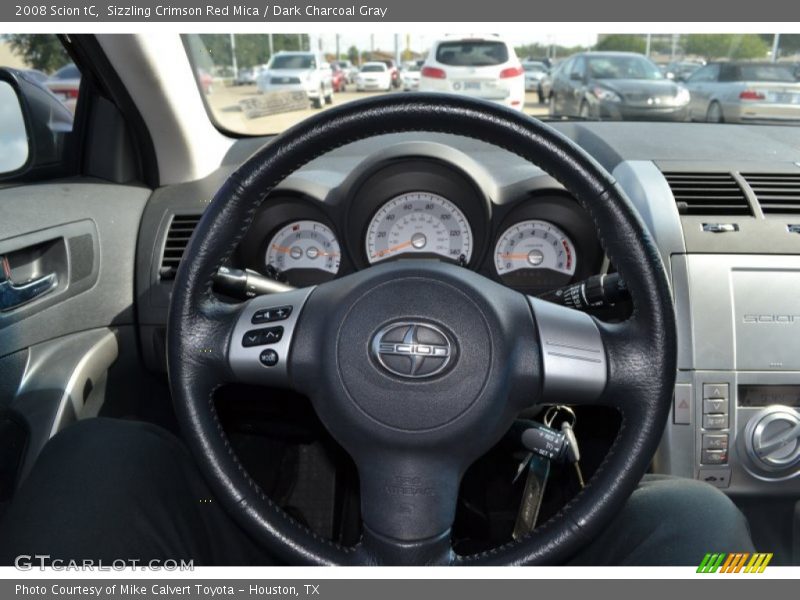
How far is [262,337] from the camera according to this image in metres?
1.49

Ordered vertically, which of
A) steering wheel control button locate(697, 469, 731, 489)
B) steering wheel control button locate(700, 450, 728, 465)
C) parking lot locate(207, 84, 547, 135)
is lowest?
steering wheel control button locate(697, 469, 731, 489)

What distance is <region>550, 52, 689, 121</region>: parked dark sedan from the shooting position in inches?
137

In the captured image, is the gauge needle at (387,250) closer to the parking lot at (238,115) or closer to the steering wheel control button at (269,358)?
the parking lot at (238,115)

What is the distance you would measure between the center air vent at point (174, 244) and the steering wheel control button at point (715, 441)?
172cm

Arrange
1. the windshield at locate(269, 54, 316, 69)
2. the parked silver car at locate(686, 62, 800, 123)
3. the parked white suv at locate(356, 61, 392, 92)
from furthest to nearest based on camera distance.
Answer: the parked silver car at locate(686, 62, 800, 123) → the windshield at locate(269, 54, 316, 69) → the parked white suv at locate(356, 61, 392, 92)

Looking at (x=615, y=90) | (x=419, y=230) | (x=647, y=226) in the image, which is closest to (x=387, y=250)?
(x=419, y=230)

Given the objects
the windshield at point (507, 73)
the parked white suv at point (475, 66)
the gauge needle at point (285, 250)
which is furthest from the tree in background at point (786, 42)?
the gauge needle at point (285, 250)

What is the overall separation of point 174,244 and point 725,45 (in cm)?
212

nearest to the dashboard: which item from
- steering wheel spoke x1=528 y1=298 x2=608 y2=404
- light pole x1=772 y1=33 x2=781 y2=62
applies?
light pole x1=772 y1=33 x2=781 y2=62

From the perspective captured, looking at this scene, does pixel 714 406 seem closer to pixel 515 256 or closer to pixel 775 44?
pixel 515 256

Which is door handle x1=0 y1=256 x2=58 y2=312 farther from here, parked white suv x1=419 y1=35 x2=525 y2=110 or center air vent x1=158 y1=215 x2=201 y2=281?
parked white suv x1=419 y1=35 x2=525 y2=110

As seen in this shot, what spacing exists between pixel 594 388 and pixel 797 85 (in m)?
2.53

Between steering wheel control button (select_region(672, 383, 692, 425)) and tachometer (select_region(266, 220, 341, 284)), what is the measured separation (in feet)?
3.85

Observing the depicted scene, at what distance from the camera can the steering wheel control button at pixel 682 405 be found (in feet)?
7.61
